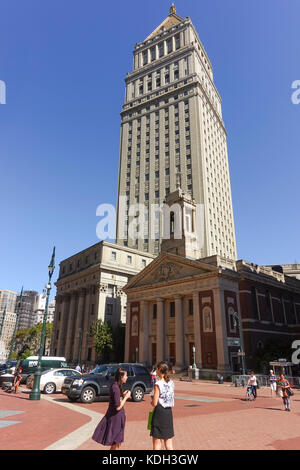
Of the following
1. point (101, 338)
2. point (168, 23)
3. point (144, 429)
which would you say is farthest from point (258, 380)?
point (168, 23)

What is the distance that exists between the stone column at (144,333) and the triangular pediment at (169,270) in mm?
3641

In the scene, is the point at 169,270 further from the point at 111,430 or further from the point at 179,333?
the point at 111,430

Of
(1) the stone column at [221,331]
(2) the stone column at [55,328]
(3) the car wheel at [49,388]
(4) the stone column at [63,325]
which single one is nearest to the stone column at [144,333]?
(1) the stone column at [221,331]

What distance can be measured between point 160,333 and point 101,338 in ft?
35.5

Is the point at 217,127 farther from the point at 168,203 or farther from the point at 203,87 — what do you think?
the point at 168,203

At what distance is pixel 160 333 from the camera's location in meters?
45.7

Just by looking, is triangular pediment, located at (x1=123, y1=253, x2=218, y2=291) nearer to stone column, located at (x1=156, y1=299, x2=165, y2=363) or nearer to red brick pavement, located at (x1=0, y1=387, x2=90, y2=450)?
stone column, located at (x1=156, y1=299, x2=165, y2=363)

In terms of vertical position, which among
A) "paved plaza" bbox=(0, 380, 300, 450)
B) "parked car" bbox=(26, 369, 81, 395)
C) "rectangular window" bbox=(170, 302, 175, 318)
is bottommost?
"paved plaza" bbox=(0, 380, 300, 450)

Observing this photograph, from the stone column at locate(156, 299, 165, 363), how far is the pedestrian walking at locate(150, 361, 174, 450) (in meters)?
40.3

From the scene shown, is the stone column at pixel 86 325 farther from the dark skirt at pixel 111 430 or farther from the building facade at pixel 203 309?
the dark skirt at pixel 111 430

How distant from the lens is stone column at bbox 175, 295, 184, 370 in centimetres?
4188

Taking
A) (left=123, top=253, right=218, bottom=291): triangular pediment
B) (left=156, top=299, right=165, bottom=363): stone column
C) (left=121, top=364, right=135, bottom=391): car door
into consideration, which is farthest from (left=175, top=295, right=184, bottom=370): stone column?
(left=121, top=364, right=135, bottom=391): car door

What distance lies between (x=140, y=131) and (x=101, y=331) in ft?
186
